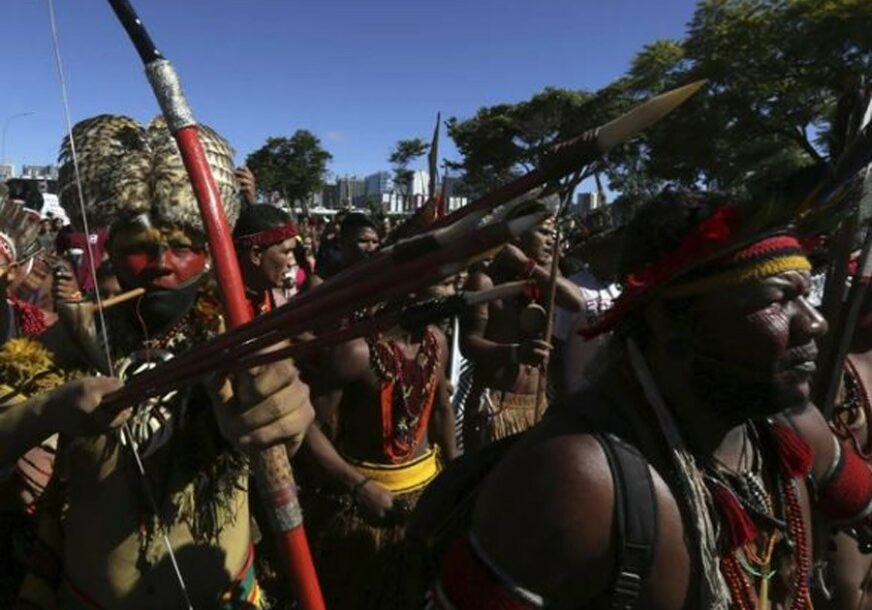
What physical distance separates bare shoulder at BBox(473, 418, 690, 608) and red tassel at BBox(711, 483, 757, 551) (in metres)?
0.18

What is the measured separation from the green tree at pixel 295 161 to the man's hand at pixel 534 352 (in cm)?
2692

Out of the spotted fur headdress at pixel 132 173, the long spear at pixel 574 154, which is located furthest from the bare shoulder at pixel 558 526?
the spotted fur headdress at pixel 132 173

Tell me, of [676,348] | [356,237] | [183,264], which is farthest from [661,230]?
[356,237]

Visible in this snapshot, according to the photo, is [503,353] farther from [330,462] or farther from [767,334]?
[767,334]

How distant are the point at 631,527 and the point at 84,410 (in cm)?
112

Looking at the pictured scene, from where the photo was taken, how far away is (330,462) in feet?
11.7

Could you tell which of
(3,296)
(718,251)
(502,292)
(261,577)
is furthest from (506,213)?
(261,577)

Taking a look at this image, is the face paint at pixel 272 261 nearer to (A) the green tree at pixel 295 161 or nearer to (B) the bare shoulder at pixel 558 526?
(B) the bare shoulder at pixel 558 526

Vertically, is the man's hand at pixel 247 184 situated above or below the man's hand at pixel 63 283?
above

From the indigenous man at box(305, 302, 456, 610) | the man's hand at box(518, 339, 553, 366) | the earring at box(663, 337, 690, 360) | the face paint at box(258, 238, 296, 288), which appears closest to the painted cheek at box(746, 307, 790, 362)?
the earring at box(663, 337, 690, 360)

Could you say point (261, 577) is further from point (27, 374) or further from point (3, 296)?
point (27, 374)

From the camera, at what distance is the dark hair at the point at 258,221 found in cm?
458

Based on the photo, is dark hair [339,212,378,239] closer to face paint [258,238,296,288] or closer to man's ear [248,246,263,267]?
face paint [258,238,296,288]

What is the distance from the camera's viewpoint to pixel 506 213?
3.81 ft
